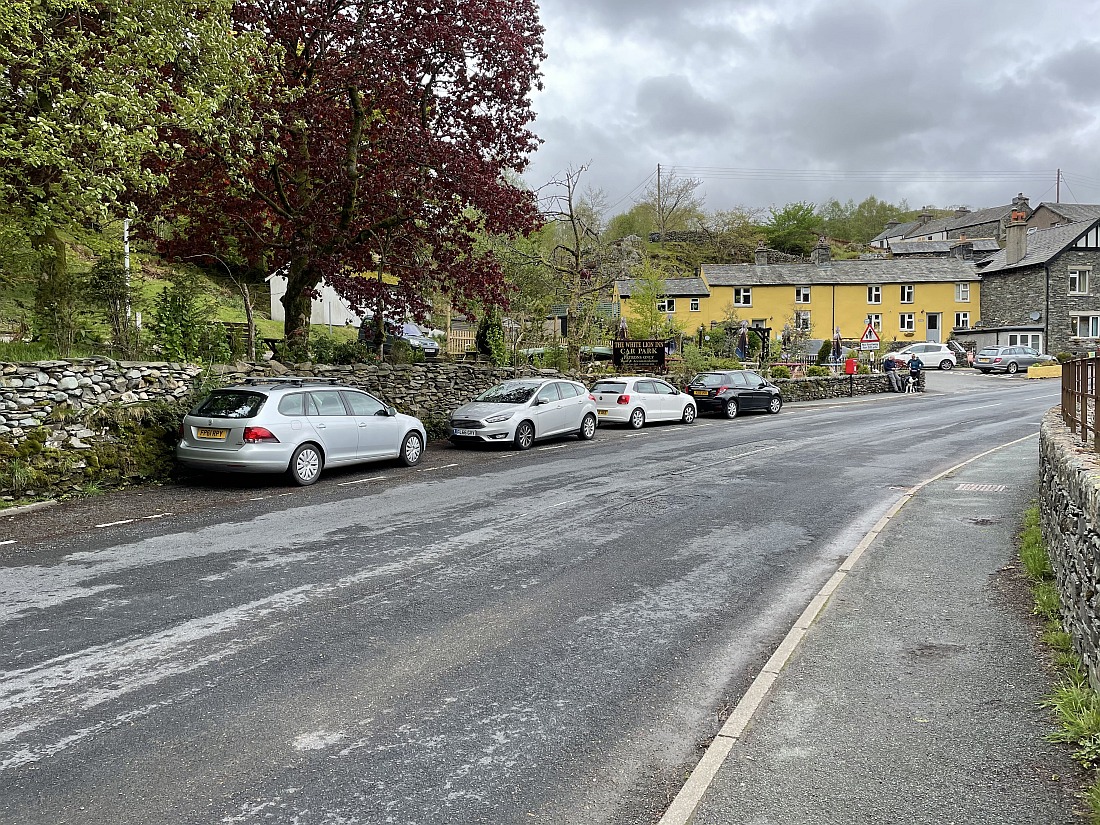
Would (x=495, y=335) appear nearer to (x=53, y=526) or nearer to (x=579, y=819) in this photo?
(x=53, y=526)

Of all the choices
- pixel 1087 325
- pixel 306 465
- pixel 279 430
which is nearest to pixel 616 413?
pixel 306 465

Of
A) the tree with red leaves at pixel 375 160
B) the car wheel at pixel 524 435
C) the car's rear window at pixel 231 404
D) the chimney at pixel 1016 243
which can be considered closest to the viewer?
the car's rear window at pixel 231 404

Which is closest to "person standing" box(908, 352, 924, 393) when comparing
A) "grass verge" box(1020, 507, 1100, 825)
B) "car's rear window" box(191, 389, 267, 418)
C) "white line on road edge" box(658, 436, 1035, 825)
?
"white line on road edge" box(658, 436, 1035, 825)

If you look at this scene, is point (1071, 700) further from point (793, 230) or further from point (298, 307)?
point (793, 230)

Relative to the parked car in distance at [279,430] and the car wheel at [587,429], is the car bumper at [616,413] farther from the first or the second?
the parked car in distance at [279,430]

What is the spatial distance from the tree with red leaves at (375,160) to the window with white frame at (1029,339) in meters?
→ 52.9

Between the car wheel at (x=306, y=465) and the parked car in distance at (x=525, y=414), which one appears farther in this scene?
the parked car in distance at (x=525, y=414)

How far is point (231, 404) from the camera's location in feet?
41.2

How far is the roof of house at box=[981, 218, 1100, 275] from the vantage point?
190ft

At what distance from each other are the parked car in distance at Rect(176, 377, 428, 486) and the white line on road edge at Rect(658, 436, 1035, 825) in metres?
8.29

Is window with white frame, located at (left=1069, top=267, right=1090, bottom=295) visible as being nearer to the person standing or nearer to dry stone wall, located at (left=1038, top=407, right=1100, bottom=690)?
the person standing

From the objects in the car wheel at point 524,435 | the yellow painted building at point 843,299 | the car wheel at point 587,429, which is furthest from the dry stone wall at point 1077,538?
the yellow painted building at point 843,299

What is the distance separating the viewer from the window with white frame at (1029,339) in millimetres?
58312

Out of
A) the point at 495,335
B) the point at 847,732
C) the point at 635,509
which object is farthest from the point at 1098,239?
the point at 847,732
